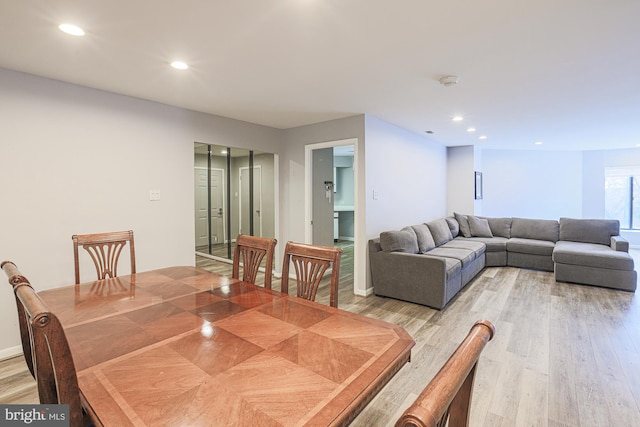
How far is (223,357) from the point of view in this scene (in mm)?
1103

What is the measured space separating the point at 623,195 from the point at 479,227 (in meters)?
4.21

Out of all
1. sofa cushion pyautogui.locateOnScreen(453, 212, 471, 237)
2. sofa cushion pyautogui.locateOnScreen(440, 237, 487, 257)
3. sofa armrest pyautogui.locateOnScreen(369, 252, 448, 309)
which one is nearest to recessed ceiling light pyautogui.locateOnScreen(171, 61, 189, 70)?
sofa armrest pyautogui.locateOnScreen(369, 252, 448, 309)

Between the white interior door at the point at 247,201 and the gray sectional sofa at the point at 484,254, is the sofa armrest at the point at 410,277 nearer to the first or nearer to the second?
the gray sectional sofa at the point at 484,254

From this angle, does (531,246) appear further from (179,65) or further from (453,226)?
(179,65)

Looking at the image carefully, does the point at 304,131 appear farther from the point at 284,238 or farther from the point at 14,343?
the point at 14,343

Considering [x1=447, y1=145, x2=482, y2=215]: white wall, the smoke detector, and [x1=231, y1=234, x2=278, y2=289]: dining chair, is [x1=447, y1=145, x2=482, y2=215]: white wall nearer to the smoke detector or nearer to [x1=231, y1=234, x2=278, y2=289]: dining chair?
the smoke detector

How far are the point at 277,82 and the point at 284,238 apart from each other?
2.63 meters

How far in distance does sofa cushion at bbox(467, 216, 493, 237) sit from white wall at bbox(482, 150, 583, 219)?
1.62 meters

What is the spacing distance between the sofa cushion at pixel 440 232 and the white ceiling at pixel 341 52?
207cm

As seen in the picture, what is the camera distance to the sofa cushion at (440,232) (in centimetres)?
514

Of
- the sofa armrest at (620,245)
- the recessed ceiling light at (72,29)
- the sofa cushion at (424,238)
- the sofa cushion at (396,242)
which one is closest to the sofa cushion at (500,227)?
the sofa armrest at (620,245)

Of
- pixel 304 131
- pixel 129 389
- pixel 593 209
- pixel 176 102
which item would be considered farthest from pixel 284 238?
pixel 593 209

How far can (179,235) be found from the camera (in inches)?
143

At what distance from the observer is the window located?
7211 millimetres
